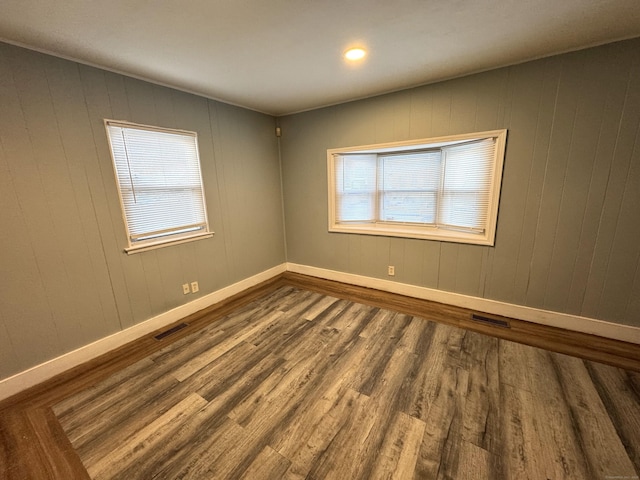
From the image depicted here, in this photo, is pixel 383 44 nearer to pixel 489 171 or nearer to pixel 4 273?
pixel 489 171

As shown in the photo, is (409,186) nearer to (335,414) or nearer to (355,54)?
(355,54)

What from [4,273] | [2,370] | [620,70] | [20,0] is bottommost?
[2,370]

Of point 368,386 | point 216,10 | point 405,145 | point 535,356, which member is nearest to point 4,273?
point 216,10

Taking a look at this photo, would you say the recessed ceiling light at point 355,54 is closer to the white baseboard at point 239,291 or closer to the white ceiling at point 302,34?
the white ceiling at point 302,34

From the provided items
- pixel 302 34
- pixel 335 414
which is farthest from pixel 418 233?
pixel 302 34

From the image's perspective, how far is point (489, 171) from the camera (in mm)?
2695

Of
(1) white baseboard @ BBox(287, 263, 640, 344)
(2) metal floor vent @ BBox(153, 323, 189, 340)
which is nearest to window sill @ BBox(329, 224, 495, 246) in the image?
(1) white baseboard @ BBox(287, 263, 640, 344)

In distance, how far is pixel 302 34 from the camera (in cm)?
180

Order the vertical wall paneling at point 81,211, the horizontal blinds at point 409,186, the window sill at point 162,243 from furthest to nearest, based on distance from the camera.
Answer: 1. the horizontal blinds at point 409,186
2. the window sill at point 162,243
3. the vertical wall paneling at point 81,211

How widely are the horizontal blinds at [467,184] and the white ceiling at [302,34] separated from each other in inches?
30.8

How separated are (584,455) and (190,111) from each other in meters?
4.16

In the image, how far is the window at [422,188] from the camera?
273cm

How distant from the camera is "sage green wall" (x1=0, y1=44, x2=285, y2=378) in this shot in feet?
6.09

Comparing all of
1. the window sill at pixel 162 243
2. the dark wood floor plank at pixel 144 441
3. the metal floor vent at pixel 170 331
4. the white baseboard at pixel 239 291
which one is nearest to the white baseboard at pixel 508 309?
the white baseboard at pixel 239 291
